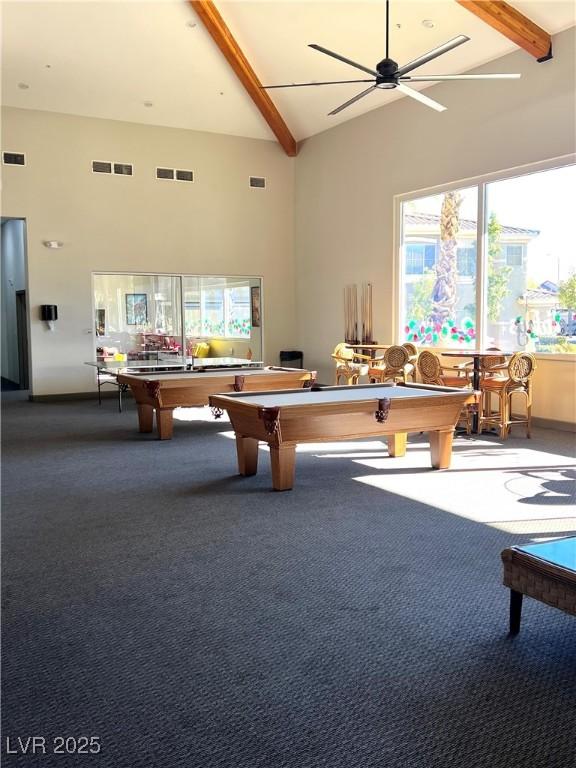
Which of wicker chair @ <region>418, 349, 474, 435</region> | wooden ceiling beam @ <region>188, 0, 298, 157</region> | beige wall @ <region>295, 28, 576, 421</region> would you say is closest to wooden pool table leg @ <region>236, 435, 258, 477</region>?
wicker chair @ <region>418, 349, 474, 435</region>

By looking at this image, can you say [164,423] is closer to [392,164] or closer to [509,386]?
[509,386]

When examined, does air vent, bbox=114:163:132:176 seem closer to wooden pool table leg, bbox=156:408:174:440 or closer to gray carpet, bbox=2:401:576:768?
wooden pool table leg, bbox=156:408:174:440

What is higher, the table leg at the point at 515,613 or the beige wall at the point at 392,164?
the beige wall at the point at 392,164

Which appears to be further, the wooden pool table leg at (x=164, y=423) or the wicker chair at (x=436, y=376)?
the wicker chair at (x=436, y=376)

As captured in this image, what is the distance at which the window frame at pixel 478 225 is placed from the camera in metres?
7.70

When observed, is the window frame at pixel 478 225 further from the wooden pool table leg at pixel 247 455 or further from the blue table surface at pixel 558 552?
the blue table surface at pixel 558 552

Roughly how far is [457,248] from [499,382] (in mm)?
2528

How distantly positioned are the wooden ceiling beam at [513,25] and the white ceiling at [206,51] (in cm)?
10

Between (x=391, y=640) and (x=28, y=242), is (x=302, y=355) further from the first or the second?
(x=391, y=640)

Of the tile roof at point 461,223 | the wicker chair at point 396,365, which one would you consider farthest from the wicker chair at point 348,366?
the tile roof at point 461,223

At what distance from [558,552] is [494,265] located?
6363 mm

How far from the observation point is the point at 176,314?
11820 mm

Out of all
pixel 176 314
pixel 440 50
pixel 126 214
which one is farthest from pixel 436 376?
pixel 126 214

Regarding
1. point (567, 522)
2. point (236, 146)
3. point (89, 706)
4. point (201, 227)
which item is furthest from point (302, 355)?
point (89, 706)
